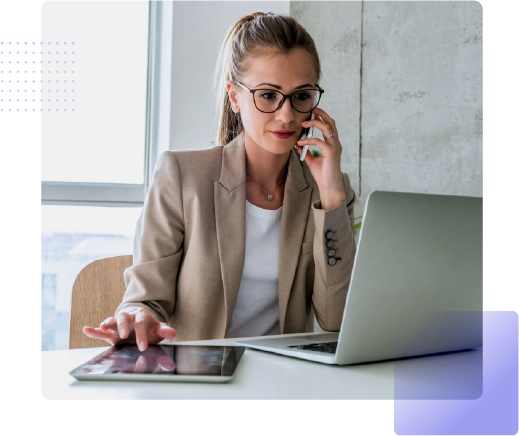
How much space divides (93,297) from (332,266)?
66cm

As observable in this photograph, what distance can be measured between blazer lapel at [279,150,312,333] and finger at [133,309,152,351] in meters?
0.57

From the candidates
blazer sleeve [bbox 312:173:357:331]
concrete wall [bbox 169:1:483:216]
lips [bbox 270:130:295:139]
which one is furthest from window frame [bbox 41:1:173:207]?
blazer sleeve [bbox 312:173:357:331]

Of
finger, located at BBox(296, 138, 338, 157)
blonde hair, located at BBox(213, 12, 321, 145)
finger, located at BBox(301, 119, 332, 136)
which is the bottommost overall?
finger, located at BBox(296, 138, 338, 157)

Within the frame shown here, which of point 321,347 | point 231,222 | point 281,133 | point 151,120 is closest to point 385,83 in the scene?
point 151,120

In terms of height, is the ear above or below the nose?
above

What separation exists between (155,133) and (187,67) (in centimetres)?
44

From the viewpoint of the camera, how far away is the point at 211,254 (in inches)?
56.0

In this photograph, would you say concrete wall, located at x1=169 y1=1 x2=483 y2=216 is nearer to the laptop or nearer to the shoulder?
the shoulder

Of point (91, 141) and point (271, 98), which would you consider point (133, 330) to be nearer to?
point (271, 98)

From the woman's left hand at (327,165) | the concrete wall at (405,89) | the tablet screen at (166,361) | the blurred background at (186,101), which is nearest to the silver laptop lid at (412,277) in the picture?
the tablet screen at (166,361)

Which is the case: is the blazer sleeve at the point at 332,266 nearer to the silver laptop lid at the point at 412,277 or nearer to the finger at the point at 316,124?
the finger at the point at 316,124

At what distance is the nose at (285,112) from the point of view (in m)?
1.40

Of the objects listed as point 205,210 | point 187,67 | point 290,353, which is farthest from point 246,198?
point 187,67

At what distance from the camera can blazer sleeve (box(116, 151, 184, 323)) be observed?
1.28 meters
